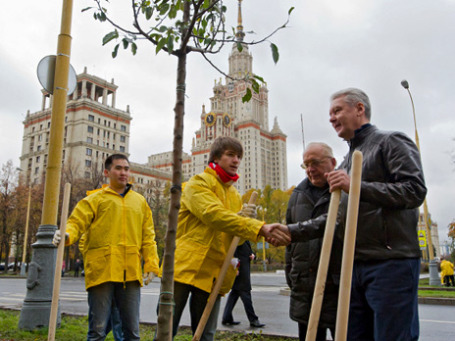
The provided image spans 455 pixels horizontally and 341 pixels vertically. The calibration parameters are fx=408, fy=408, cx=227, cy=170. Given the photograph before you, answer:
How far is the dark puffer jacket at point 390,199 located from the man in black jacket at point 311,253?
0.49 metres

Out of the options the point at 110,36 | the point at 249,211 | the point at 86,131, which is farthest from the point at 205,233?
the point at 86,131

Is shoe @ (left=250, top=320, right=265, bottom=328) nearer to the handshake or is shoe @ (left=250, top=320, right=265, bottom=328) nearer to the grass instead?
the grass

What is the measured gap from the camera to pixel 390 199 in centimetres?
237

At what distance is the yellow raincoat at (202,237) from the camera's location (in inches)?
127

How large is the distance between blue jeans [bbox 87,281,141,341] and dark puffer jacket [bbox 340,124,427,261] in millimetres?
2270

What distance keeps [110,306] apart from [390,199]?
2.72 meters

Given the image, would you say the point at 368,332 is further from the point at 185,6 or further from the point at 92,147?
the point at 92,147

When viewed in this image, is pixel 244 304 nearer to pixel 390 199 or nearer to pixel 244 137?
pixel 390 199

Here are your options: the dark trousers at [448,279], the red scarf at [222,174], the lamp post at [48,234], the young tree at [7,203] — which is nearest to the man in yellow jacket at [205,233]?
the red scarf at [222,174]

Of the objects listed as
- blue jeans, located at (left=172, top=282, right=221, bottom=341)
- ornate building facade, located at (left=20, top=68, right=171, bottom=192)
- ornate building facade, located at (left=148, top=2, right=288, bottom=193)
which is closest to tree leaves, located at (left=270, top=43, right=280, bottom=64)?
blue jeans, located at (left=172, top=282, right=221, bottom=341)

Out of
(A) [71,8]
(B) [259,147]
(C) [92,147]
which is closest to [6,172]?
(A) [71,8]

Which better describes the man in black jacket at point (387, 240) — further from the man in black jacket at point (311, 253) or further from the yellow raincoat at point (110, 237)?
the yellow raincoat at point (110, 237)

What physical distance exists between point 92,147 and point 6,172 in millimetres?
54424

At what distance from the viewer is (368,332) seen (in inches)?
105
